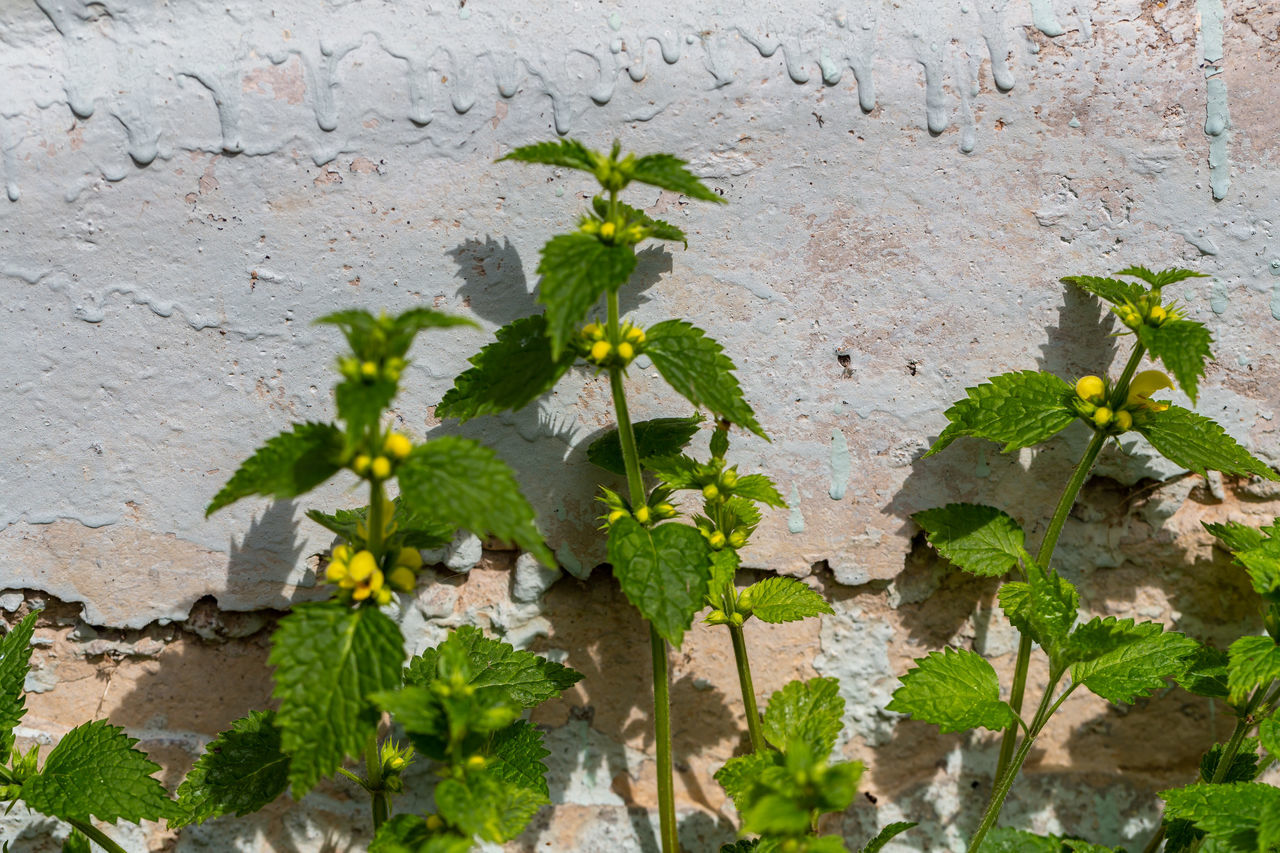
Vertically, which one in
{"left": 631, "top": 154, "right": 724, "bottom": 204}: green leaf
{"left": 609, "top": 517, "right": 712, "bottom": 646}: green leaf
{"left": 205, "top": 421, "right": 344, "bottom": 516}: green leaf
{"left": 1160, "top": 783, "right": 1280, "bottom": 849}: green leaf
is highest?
{"left": 631, "top": 154, "right": 724, "bottom": 204}: green leaf

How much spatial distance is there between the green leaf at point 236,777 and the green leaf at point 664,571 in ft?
2.68

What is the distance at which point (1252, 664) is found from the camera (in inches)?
74.4

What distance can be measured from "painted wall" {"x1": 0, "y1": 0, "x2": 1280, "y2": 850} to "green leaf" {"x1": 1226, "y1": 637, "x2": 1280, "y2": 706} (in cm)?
65

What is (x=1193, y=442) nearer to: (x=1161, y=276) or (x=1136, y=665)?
(x=1161, y=276)

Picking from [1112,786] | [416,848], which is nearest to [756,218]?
[416,848]

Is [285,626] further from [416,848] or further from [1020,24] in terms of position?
[1020,24]

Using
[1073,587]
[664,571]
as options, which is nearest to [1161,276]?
[1073,587]

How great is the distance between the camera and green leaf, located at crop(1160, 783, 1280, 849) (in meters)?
1.86

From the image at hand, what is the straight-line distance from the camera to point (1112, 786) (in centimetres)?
266

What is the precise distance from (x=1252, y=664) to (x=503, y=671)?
149cm

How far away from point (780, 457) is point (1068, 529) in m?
0.81

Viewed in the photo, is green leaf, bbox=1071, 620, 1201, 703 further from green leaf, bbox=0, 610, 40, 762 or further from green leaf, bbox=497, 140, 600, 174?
green leaf, bbox=0, 610, 40, 762

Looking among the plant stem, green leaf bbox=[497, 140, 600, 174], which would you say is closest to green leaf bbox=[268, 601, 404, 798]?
the plant stem

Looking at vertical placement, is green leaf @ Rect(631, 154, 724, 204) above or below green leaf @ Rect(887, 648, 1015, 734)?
above
